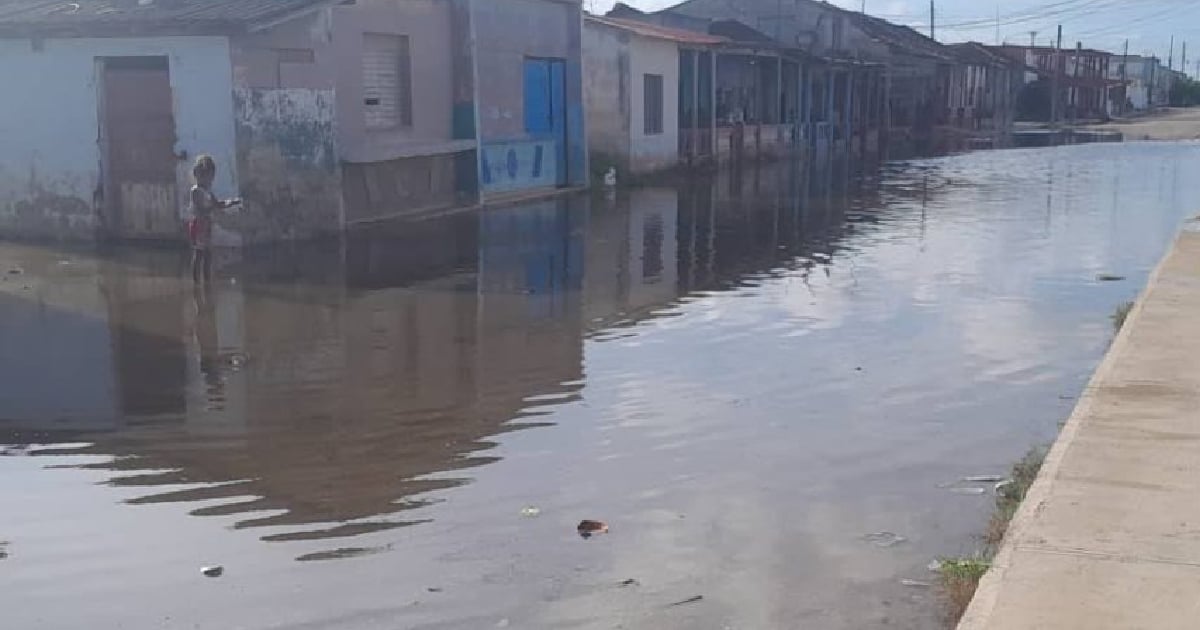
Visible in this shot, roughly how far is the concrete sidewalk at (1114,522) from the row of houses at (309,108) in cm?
1181

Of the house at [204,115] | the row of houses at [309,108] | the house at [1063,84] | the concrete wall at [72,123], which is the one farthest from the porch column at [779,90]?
the house at [1063,84]

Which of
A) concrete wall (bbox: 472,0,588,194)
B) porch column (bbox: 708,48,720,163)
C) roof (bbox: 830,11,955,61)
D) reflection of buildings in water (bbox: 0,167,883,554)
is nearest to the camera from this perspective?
reflection of buildings in water (bbox: 0,167,883,554)

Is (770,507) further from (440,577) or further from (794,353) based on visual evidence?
(794,353)

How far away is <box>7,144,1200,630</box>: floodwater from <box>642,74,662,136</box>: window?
14900 mm

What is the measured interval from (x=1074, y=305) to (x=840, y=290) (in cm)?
237

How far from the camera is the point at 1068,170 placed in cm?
3469

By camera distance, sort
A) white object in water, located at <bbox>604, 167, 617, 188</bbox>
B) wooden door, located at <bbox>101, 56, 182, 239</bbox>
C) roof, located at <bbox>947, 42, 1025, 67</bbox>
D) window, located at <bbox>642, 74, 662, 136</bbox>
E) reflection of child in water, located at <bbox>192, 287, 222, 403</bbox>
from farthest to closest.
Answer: roof, located at <bbox>947, 42, 1025, 67</bbox> < window, located at <bbox>642, 74, 662, 136</bbox> < white object in water, located at <bbox>604, 167, 617, 188</bbox> < wooden door, located at <bbox>101, 56, 182, 239</bbox> < reflection of child in water, located at <bbox>192, 287, 222, 403</bbox>

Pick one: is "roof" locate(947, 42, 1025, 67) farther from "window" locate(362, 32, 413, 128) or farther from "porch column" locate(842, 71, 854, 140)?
"window" locate(362, 32, 413, 128)

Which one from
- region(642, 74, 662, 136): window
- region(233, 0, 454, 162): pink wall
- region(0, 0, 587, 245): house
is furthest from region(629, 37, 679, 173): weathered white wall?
region(0, 0, 587, 245): house

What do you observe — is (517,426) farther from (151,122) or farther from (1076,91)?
(1076,91)

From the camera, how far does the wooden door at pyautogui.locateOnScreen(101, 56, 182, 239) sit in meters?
17.2

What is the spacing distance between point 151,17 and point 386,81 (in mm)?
4836

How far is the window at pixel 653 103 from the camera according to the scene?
3159cm

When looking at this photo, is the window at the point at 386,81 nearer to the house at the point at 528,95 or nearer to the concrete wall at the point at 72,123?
the house at the point at 528,95
